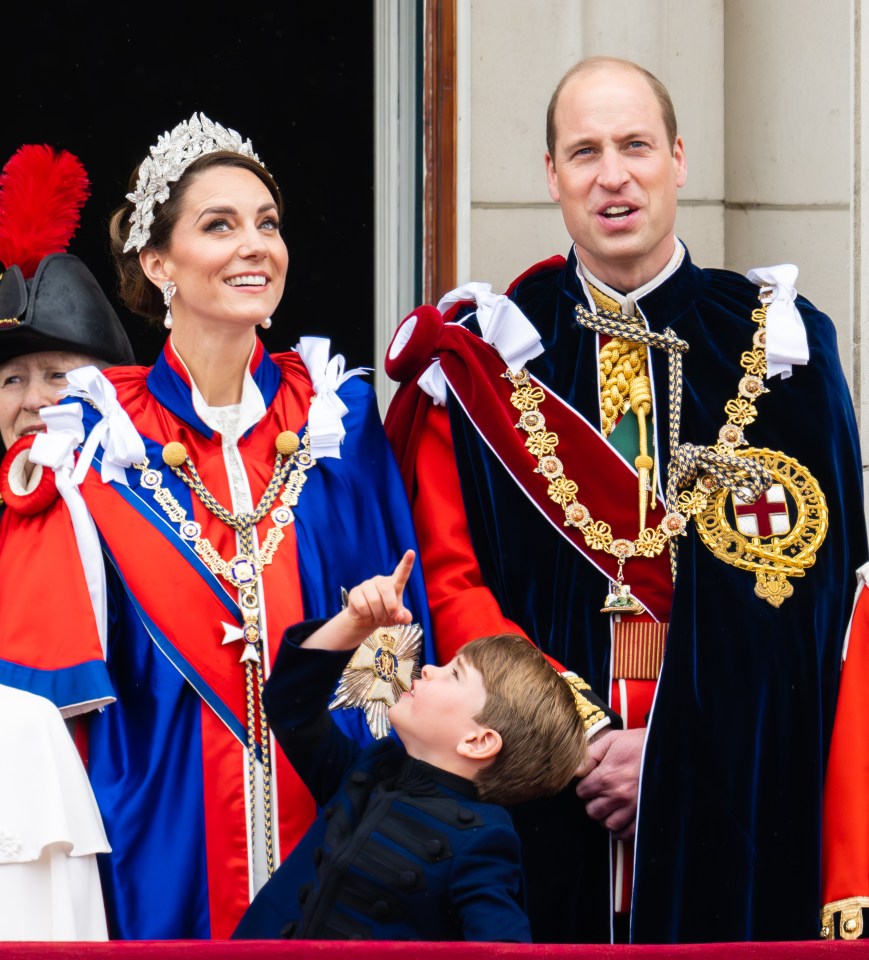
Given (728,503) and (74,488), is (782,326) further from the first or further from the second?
(74,488)

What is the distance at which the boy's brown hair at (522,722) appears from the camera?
3.09m

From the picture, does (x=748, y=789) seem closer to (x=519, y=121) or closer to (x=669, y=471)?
(x=669, y=471)

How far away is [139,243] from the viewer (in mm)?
3768

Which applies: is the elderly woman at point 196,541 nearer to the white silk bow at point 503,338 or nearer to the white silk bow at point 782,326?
the white silk bow at point 503,338

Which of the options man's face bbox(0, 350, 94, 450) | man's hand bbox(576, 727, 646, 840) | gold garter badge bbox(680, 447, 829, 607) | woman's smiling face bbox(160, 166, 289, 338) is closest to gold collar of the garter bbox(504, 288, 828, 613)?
gold garter badge bbox(680, 447, 829, 607)

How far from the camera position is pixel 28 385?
423 centimetres

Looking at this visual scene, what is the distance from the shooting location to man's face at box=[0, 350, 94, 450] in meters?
4.21

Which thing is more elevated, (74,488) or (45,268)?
(45,268)

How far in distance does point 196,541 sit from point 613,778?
35.3 inches

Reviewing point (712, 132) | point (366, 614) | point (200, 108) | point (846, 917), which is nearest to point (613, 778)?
point (846, 917)

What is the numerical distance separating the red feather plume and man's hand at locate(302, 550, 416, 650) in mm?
1503

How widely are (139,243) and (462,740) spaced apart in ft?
4.23

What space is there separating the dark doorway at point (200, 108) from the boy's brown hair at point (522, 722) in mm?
3280

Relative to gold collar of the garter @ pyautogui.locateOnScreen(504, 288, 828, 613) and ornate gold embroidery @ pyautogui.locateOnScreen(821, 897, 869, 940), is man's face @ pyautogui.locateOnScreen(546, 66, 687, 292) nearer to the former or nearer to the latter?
gold collar of the garter @ pyautogui.locateOnScreen(504, 288, 828, 613)
